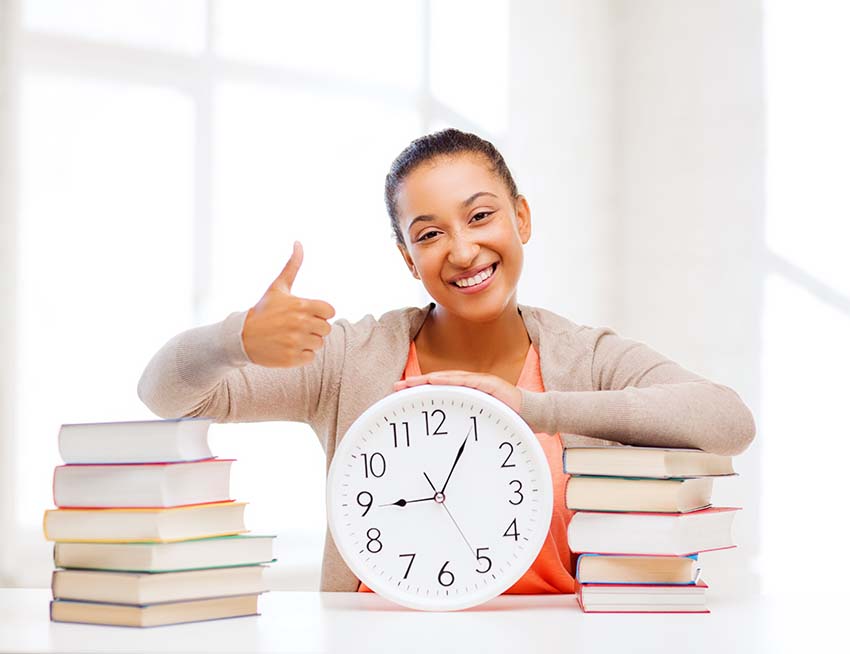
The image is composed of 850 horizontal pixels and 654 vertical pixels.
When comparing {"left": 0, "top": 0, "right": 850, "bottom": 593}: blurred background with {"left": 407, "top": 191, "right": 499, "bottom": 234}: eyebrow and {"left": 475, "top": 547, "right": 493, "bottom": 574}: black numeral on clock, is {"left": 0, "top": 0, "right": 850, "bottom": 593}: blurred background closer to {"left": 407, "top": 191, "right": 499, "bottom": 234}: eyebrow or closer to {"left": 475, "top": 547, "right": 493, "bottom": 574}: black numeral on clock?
{"left": 407, "top": 191, "right": 499, "bottom": 234}: eyebrow

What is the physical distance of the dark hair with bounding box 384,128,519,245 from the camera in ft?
6.24

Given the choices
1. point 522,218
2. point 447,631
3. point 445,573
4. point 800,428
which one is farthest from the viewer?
point 800,428

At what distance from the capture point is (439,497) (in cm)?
144

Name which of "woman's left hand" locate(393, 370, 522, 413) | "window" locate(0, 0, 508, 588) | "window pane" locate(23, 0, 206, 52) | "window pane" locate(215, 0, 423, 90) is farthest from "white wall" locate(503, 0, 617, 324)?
"woman's left hand" locate(393, 370, 522, 413)

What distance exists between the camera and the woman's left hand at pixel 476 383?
1.48 m

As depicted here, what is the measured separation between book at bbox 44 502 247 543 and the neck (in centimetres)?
70

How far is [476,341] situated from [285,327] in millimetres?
586

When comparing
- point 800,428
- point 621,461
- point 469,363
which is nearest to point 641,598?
point 621,461

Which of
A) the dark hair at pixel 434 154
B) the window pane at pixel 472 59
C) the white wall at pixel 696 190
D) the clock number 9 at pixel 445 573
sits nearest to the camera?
the clock number 9 at pixel 445 573

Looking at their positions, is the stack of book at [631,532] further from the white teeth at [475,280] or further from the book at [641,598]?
the white teeth at [475,280]

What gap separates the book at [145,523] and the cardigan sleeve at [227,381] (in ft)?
0.82

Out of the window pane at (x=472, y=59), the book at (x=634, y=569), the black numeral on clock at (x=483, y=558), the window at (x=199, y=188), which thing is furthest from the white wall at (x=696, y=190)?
the black numeral on clock at (x=483, y=558)

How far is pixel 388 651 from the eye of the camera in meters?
1.17

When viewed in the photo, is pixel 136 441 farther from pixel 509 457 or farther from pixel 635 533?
pixel 635 533
